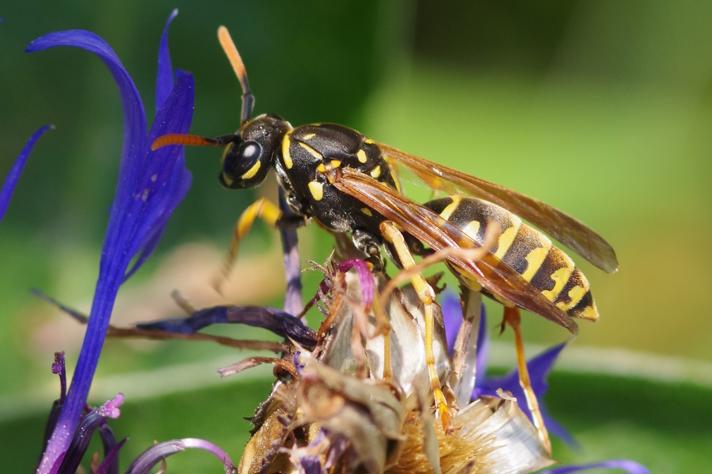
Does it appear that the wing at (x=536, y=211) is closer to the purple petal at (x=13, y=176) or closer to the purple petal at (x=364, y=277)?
the purple petal at (x=364, y=277)

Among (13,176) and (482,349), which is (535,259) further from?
(13,176)

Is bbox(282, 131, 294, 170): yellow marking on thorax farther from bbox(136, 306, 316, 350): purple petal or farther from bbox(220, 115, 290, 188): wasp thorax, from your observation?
bbox(136, 306, 316, 350): purple petal

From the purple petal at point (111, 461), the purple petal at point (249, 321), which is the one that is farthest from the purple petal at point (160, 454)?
the purple petal at point (249, 321)

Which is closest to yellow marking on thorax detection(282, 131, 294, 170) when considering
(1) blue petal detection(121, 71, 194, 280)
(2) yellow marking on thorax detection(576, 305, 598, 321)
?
(1) blue petal detection(121, 71, 194, 280)

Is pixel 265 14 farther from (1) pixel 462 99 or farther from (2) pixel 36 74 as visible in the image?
(1) pixel 462 99

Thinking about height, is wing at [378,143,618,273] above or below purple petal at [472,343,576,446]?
above
